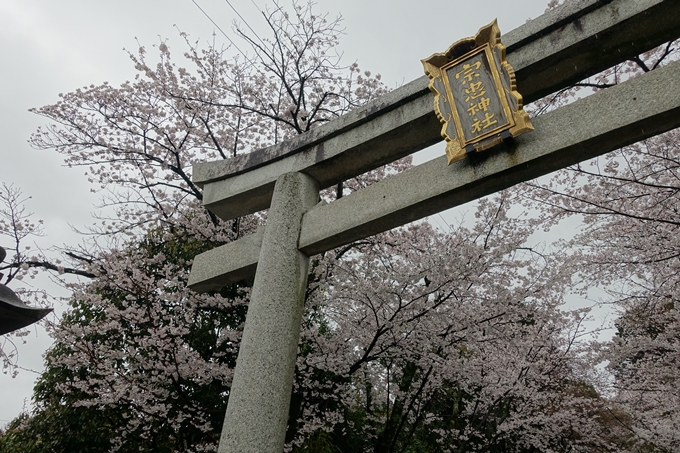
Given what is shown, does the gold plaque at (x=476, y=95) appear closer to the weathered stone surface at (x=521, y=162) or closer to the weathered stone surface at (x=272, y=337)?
the weathered stone surface at (x=521, y=162)

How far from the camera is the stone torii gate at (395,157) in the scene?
A: 2.64 m

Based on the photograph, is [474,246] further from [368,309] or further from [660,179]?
[660,179]

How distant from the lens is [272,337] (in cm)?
311

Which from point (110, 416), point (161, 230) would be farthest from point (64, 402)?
point (161, 230)

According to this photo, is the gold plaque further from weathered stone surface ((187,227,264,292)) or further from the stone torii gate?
weathered stone surface ((187,227,264,292))

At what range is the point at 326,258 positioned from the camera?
22.7ft

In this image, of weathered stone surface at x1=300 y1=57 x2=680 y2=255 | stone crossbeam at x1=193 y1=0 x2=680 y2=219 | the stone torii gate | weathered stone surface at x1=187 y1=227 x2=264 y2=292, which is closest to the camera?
weathered stone surface at x1=300 y1=57 x2=680 y2=255

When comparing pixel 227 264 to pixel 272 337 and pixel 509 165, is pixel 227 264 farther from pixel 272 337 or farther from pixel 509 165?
pixel 509 165

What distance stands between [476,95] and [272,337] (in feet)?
8.15

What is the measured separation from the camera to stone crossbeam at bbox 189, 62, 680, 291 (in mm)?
2506

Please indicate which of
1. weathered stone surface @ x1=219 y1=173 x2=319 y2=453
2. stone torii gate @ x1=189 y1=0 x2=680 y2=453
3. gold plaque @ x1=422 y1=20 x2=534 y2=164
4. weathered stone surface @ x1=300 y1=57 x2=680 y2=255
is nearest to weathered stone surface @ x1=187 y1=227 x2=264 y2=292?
stone torii gate @ x1=189 y1=0 x2=680 y2=453

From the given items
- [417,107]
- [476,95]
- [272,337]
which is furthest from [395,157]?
[272,337]

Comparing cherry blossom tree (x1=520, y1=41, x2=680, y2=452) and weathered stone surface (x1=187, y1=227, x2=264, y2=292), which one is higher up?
cherry blossom tree (x1=520, y1=41, x2=680, y2=452)

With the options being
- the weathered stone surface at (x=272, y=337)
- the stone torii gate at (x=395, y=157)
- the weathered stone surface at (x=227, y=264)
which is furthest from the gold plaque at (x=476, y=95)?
the weathered stone surface at (x=227, y=264)
